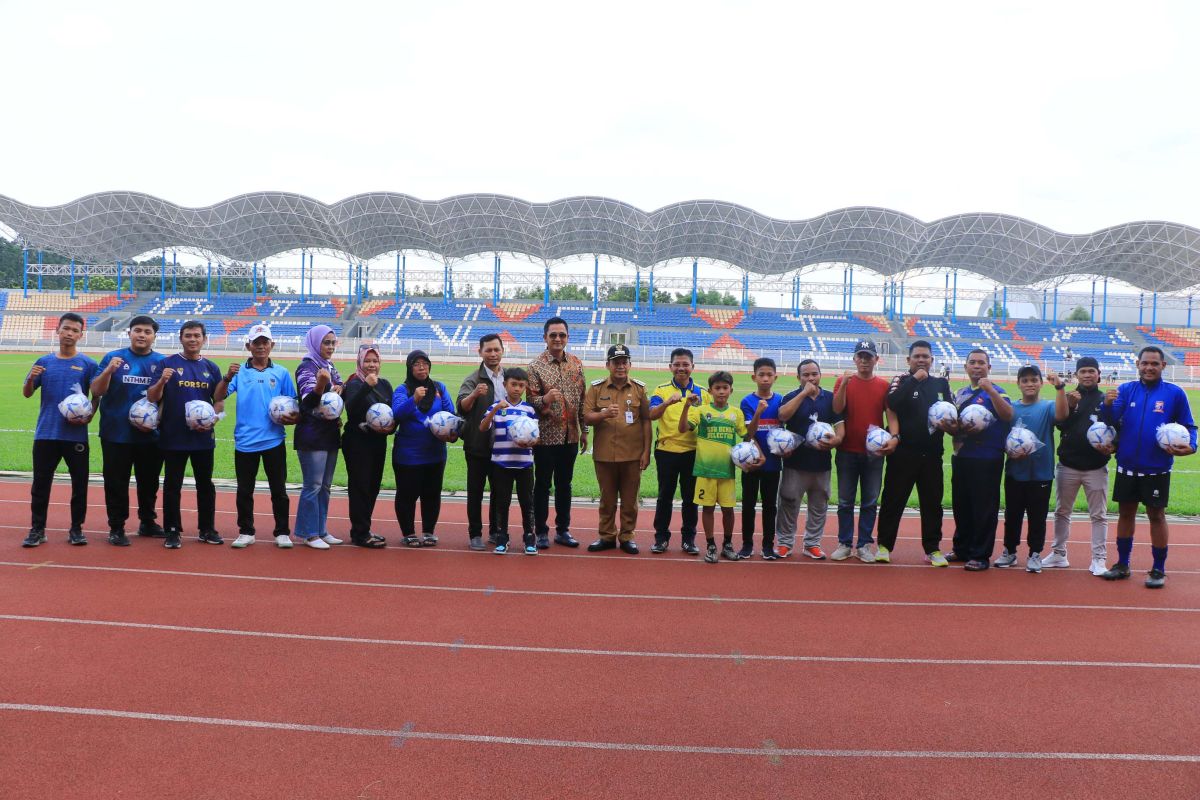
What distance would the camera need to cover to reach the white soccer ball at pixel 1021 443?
639cm

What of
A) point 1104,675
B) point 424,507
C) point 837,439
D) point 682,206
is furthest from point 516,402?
point 682,206

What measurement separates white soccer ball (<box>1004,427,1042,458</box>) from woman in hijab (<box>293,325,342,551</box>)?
18.0 feet

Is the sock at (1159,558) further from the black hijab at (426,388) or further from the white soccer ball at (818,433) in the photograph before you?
the black hijab at (426,388)

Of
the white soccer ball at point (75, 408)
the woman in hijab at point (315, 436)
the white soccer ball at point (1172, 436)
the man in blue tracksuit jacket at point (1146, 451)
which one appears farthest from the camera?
the woman in hijab at point (315, 436)

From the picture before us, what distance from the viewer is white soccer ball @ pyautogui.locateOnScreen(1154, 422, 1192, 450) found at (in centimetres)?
595

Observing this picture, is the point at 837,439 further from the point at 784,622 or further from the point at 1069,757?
the point at 1069,757

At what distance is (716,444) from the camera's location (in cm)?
669

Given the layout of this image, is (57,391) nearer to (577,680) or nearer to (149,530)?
(149,530)

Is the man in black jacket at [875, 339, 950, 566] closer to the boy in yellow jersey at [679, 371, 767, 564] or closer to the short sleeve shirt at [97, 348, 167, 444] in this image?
the boy in yellow jersey at [679, 371, 767, 564]

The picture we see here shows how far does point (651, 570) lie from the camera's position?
6430 millimetres

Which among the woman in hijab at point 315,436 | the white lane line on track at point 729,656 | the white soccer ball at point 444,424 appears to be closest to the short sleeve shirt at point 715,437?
the white soccer ball at point 444,424

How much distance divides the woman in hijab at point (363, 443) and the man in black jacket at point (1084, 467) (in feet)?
18.5

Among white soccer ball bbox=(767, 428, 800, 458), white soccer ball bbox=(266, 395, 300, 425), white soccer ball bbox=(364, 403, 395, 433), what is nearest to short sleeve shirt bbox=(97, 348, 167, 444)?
white soccer ball bbox=(266, 395, 300, 425)

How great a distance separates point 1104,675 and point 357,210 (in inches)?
2031
